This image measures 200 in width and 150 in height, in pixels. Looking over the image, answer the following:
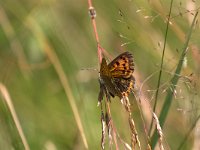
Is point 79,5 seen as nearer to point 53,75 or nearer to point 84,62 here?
point 84,62

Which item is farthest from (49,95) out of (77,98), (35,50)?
(35,50)

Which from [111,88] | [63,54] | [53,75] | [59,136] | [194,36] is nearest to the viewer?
[111,88]

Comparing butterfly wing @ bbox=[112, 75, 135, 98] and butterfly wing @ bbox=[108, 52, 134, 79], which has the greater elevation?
butterfly wing @ bbox=[108, 52, 134, 79]

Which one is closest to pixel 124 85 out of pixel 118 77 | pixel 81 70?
pixel 118 77

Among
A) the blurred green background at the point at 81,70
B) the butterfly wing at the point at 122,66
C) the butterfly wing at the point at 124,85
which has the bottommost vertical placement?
the blurred green background at the point at 81,70

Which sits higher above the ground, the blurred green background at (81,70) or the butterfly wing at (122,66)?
the butterfly wing at (122,66)

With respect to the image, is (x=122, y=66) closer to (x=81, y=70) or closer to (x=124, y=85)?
(x=124, y=85)
